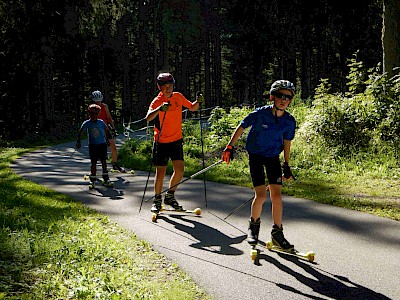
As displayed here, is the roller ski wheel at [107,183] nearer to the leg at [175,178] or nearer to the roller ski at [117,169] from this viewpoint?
the roller ski at [117,169]

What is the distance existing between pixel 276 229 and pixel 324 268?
864 millimetres

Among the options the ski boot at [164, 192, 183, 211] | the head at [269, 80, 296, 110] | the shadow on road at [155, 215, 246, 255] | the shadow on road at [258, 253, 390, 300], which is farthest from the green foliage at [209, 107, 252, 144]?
the shadow on road at [258, 253, 390, 300]

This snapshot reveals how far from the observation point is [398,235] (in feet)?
20.9

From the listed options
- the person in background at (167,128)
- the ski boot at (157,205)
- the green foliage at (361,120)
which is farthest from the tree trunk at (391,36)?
the ski boot at (157,205)

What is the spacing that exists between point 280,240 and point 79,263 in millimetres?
2460

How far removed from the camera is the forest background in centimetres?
2731

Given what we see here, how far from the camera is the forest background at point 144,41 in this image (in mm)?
27312

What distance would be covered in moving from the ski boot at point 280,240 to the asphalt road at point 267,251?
0.13m

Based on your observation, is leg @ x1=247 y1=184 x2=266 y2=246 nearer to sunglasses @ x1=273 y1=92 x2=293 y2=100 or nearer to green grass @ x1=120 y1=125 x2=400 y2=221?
sunglasses @ x1=273 y1=92 x2=293 y2=100

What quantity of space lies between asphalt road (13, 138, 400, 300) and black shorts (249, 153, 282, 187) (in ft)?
2.98

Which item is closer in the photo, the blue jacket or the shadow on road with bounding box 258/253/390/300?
the shadow on road with bounding box 258/253/390/300

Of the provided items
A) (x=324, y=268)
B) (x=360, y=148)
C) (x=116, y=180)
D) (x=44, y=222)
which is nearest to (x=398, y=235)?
(x=324, y=268)

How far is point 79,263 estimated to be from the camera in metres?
5.03

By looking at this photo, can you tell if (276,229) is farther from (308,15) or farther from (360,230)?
(308,15)
